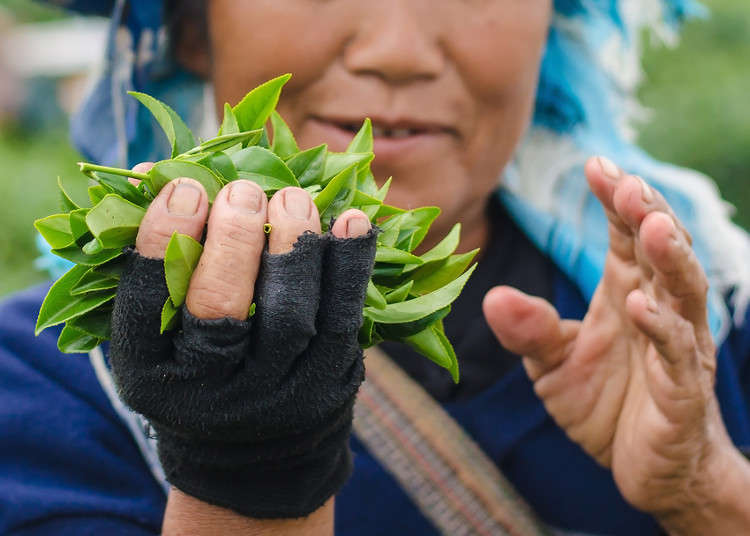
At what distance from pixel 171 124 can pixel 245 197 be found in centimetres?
15

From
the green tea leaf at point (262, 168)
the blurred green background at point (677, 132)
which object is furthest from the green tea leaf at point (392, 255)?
the blurred green background at point (677, 132)

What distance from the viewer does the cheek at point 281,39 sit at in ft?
3.96

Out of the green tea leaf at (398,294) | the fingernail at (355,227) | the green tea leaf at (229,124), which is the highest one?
the green tea leaf at (229,124)

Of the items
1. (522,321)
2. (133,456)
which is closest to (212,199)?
(522,321)

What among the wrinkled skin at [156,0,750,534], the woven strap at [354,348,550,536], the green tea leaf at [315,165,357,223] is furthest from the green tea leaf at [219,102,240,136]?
the woven strap at [354,348,550,536]

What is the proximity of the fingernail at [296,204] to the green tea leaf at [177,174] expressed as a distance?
7 cm

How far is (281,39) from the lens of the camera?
3.97 feet

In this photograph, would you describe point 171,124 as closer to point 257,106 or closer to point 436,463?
point 257,106

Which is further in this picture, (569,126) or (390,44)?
(569,126)

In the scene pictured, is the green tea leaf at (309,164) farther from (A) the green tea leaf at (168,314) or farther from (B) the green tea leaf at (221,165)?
(A) the green tea leaf at (168,314)

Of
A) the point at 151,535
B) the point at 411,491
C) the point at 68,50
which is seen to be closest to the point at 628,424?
the point at 411,491

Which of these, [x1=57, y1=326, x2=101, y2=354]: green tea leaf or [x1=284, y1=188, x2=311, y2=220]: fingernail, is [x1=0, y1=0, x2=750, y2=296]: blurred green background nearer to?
[x1=57, y1=326, x2=101, y2=354]: green tea leaf

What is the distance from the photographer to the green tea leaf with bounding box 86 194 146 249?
2.28 ft

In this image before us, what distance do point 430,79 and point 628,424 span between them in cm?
56
